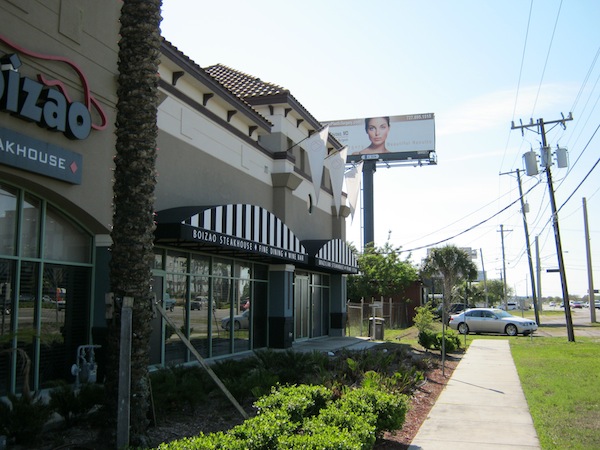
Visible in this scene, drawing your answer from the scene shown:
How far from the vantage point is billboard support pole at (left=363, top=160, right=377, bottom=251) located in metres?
51.2

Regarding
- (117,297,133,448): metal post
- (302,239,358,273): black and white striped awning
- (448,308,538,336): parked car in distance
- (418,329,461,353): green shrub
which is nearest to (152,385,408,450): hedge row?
(117,297,133,448): metal post

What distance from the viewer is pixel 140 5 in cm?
710

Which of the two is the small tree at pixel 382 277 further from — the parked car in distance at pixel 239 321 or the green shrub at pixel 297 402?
the green shrub at pixel 297 402

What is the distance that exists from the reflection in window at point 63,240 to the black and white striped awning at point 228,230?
1.50 m

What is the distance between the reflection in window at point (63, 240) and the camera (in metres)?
10.6

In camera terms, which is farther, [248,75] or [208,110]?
[248,75]

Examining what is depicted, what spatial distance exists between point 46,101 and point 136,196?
434 centimetres

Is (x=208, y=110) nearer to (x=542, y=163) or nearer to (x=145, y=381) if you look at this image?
(x=145, y=381)

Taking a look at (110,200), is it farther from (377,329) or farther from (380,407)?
(377,329)

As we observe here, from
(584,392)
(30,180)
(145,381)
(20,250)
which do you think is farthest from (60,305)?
(584,392)

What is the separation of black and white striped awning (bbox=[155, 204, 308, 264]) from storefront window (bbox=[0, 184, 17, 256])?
2.99 metres

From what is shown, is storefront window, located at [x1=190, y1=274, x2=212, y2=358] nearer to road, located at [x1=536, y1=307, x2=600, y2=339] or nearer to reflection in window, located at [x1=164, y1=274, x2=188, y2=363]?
reflection in window, located at [x1=164, y1=274, x2=188, y2=363]

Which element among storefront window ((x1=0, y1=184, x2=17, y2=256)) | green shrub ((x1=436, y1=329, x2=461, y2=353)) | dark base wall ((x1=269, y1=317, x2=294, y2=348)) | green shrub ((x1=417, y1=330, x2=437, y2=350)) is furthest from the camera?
green shrub ((x1=417, y1=330, x2=437, y2=350))

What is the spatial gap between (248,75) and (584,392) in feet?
55.3
